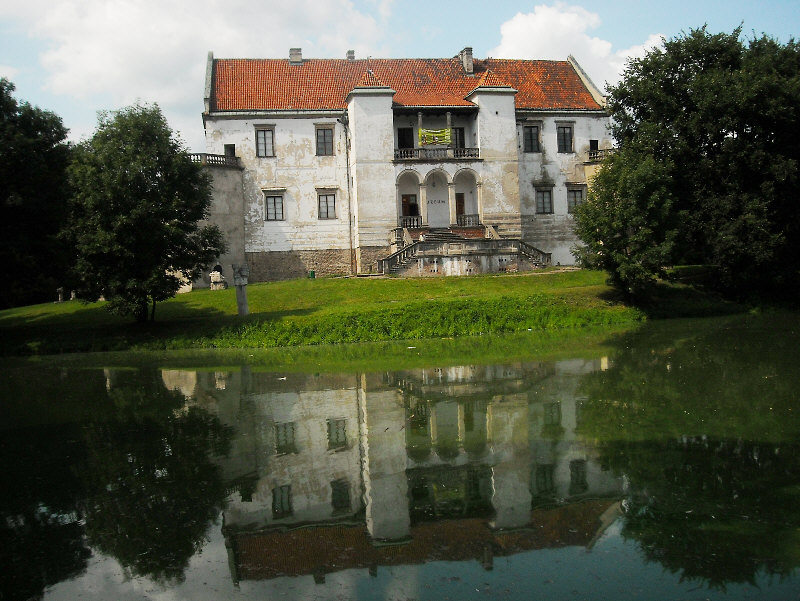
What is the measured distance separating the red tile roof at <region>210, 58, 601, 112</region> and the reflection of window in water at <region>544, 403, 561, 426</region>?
105ft

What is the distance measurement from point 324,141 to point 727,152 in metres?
22.2

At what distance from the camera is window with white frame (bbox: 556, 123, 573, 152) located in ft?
146

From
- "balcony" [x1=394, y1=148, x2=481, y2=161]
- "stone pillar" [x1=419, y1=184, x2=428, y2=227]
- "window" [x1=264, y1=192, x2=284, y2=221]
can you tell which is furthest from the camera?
"window" [x1=264, y1=192, x2=284, y2=221]

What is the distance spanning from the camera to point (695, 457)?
8.77 meters

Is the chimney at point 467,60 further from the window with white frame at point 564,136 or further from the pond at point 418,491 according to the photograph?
the pond at point 418,491

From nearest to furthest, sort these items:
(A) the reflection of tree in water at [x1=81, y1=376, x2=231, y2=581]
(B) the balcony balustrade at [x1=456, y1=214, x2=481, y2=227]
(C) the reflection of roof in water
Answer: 1. (C) the reflection of roof in water
2. (A) the reflection of tree in water at [x1=81, y1=376, x2=231, y2=581]
3. (B) the balcony balustrade at [x1=456, y1=214, x2=481, y2=227]

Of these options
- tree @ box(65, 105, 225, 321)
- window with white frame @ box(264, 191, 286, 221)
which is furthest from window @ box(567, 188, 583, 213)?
tree @ box(65, 105, 225, 321)

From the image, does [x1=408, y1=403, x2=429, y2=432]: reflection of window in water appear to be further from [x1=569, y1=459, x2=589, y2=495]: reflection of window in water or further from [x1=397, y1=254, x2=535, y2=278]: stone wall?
[x1=397, y1=254, x2=535, y2=278]: stone wall

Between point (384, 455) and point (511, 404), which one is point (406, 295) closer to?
point (511, 404)

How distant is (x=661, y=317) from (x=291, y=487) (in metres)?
22.9

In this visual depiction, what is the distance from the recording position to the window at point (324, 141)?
42.6 m

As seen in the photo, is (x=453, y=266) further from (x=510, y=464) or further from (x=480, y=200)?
(x=510, y=464)

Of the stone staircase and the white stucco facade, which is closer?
the stone staircase

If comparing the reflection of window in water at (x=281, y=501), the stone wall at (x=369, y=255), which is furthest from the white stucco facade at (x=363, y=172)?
the reflection of window in water at (x=281, y=501)
